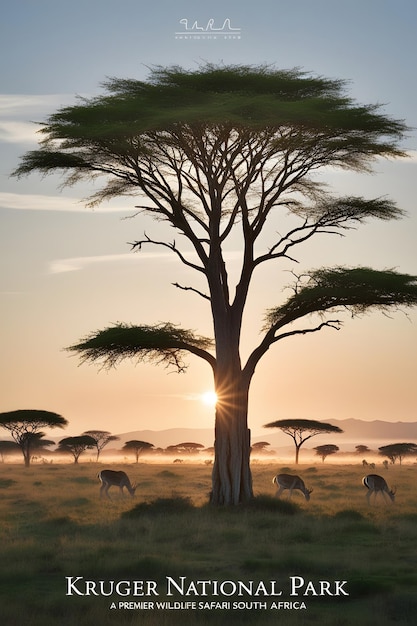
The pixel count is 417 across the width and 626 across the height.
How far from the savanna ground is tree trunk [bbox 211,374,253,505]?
56cm

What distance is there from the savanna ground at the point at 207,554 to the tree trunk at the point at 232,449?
22.2 inches

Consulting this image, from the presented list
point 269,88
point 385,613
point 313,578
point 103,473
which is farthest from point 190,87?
point 385,613

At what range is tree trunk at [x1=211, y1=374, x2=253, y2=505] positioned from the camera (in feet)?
84.7

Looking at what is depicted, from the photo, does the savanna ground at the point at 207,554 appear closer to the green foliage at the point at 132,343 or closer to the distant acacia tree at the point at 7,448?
the green foliage at the point at 132,343

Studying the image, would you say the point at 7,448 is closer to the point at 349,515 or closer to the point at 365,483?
the point at 365,483

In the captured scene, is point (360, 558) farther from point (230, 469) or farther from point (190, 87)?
point (190, 87)

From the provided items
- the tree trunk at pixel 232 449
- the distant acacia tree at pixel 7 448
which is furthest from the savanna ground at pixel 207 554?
the distant acacia tree at pixel 7 448

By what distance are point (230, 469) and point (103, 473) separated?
6636 mm

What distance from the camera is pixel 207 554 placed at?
18.0 meters

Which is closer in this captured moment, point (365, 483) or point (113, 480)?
point (365, 483)

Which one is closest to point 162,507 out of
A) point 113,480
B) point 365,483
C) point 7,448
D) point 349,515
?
point 349,515

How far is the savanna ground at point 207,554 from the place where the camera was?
12500mm

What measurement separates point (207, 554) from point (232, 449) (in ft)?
26.5

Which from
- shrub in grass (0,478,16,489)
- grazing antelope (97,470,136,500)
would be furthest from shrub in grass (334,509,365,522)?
shrub in grass (0,478,16,489)
